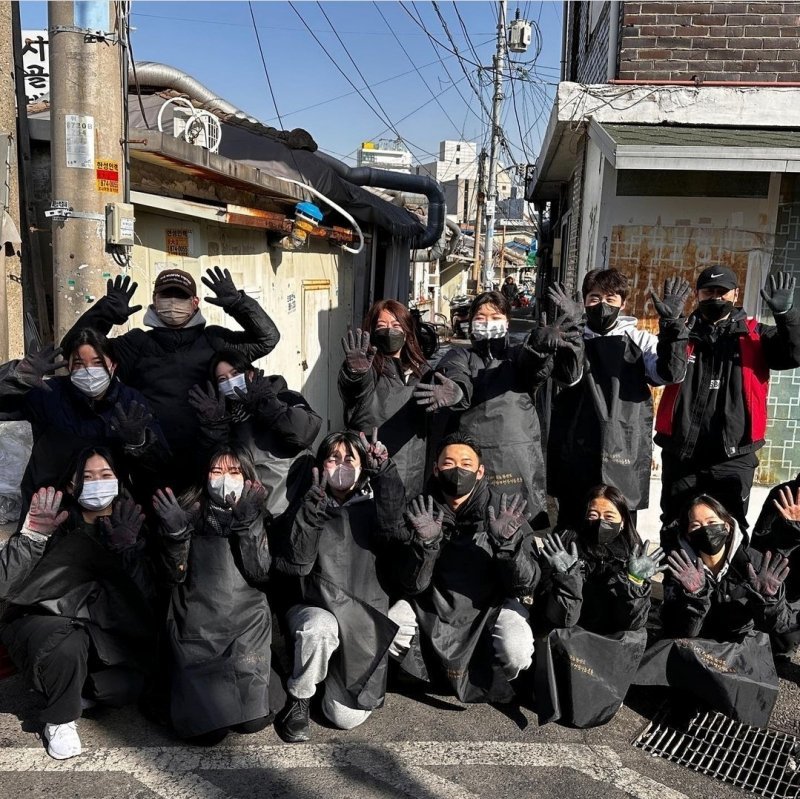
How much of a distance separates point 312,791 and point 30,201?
3.89 m

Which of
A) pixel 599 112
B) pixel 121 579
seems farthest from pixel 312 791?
pixel 599 112

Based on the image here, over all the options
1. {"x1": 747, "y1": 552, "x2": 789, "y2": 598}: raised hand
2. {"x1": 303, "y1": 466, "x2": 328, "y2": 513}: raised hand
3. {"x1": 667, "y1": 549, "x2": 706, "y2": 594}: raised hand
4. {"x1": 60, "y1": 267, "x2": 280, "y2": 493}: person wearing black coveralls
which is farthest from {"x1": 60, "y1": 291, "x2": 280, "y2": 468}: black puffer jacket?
{"x1": 747, "y1": 552, "x2": 789, "y2": 598}: raised hand

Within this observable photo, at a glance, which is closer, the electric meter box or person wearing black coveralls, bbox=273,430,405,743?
person wearing black coveralls, bbox=273,430,405,743

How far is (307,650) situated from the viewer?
3410mm

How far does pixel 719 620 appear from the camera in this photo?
A: 141 inches

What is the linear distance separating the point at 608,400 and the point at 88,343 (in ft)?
8.64

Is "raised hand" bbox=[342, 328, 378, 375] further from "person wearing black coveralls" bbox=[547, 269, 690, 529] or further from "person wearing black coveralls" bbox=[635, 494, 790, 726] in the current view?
"person wearing black coveralls" bbox=[635, 494, 790, 726]

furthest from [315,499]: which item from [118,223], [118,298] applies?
[118,223]

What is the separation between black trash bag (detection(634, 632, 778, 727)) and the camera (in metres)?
3.44

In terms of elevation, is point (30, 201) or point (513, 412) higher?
point (30, 201)

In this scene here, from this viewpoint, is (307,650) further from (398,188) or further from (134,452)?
(398,188)

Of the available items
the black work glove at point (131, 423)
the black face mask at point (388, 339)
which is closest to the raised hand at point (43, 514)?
the black work glove at point (131, 423)

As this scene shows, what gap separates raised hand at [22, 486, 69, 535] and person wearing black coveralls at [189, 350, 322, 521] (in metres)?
0.76

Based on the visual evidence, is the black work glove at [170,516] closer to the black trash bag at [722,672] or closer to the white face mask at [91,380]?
the white face mask at [91,380]
